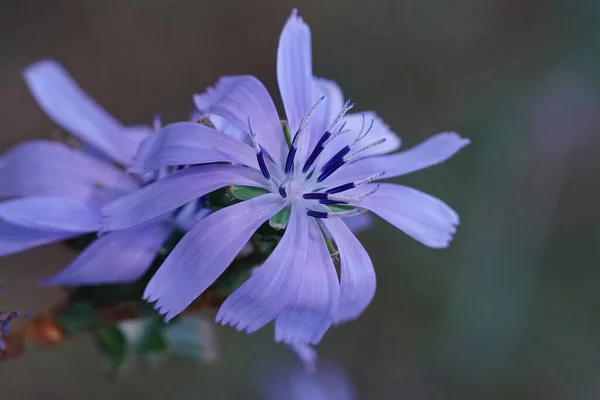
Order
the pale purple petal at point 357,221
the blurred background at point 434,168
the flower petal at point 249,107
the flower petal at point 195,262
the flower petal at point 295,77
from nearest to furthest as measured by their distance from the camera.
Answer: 1. the flower petal at point 195,262
2. the flower petal at point 249,107
3. the flower petal at point 295,77
4. the pale purple petal at point 357,221
5. the blurred background at point 434,168

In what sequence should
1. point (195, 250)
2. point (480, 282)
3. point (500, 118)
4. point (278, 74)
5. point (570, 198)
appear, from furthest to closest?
point (570, 198) → point (500, 118) → point (480, 282) → point (278, 74) → point (195, 250)

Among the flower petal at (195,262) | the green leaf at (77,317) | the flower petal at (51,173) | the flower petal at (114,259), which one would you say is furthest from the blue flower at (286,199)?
the green leaf at (77,317)

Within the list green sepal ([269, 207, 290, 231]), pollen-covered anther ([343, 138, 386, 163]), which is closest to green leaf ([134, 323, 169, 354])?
Result: green sepal ([269, 207, 290, 231])

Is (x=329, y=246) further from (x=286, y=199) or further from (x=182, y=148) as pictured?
(x=182, y=148)

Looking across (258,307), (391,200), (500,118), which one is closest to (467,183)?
(500,118)

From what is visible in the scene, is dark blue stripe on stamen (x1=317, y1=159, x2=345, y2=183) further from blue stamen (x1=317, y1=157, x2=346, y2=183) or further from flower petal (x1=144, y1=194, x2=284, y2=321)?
flower petal (x1=144, y1=194, x2=284, y2=321)

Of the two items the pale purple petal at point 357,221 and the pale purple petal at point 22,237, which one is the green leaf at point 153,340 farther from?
the pale purple petal at point 357,221

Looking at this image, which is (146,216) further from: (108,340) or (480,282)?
(480,282)
